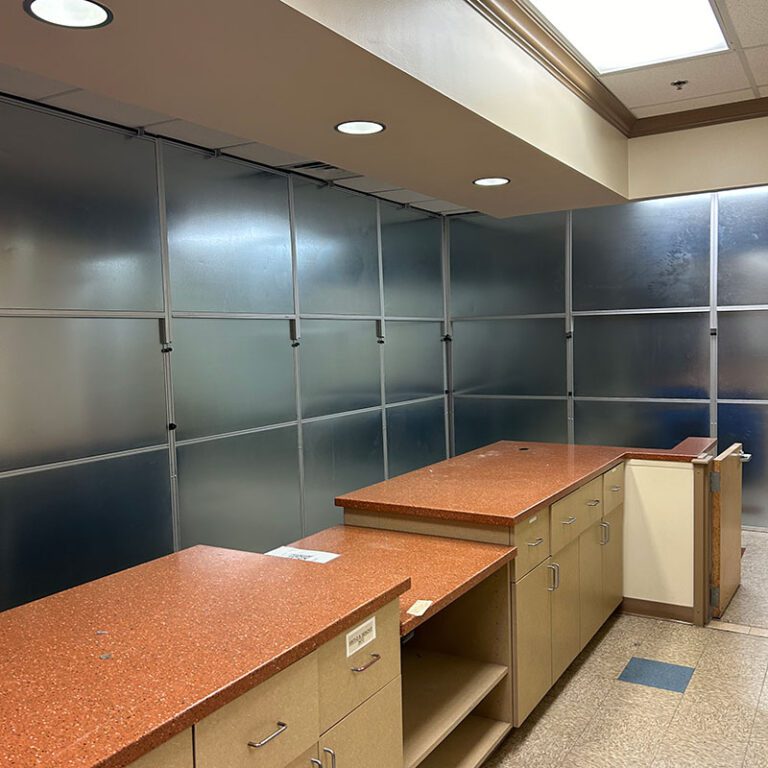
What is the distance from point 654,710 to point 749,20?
2.75 m

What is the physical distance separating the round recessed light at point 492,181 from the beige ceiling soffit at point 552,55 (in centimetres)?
50

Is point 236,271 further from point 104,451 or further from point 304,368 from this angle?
point 104,451

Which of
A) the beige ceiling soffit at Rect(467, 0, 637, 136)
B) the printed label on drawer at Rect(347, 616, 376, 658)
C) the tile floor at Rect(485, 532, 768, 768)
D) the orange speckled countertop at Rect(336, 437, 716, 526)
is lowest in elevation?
the tile floor at Rect(485, 532, 768, 768)

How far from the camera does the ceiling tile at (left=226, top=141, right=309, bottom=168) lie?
4.08m

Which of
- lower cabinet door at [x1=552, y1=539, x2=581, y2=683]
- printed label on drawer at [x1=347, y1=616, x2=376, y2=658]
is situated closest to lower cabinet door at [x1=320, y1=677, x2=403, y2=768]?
printed label on drawer at [x1=347, y1=616, x2=376, y2=658]

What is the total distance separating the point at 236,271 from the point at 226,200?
0.40 m

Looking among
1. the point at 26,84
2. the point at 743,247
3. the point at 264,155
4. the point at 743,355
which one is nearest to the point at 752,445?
the point at 743,355

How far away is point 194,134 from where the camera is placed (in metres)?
3.80

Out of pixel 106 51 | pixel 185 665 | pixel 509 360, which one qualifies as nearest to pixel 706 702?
pixel 185 665

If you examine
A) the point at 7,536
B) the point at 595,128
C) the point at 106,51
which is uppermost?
the point at 595,128

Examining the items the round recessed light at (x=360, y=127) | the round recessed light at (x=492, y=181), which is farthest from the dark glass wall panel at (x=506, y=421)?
the round recessed light at (x=360, y=127)

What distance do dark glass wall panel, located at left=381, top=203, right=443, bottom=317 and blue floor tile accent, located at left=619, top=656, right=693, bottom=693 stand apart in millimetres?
3292

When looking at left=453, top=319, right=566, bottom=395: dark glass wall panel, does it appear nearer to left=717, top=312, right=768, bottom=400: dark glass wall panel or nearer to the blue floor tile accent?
left=717, top=312, right=768, bottom=400: dark glass wall panel

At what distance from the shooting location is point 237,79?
6.80 feet
